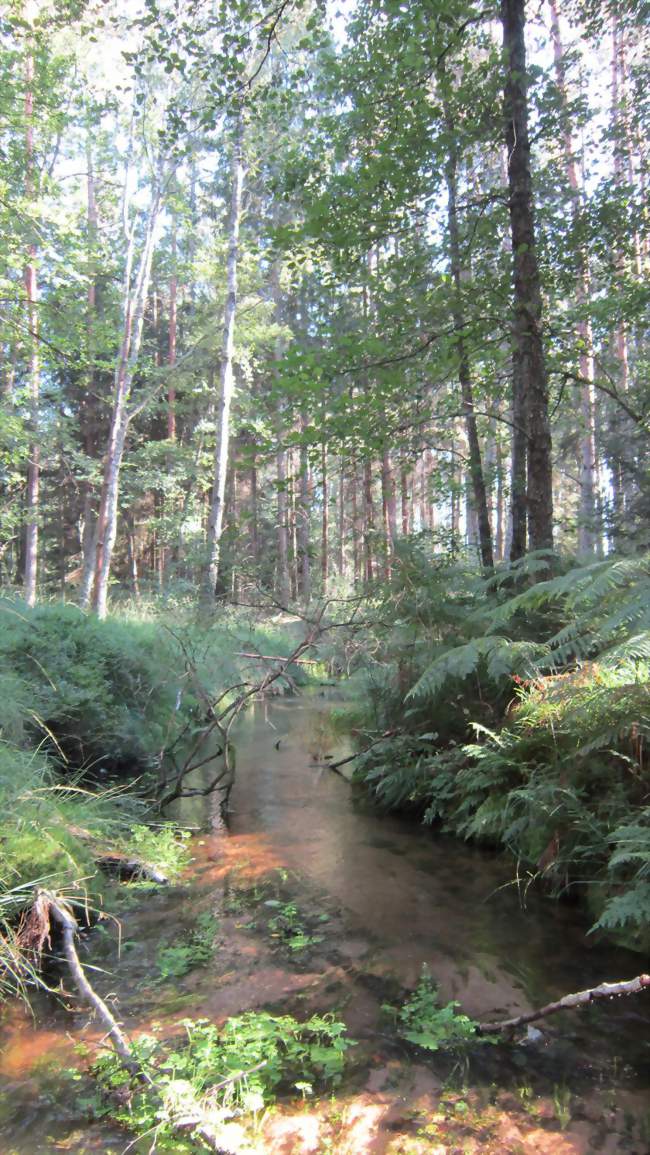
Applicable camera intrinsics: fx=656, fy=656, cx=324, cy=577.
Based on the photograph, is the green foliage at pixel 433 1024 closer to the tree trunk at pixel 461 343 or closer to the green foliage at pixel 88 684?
the green foliage at pixel 88 684

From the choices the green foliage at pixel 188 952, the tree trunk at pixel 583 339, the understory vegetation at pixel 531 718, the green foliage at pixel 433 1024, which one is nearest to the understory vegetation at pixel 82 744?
the green foliage at pixel 188 952

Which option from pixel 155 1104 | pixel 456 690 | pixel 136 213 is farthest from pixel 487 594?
pixel 136 213

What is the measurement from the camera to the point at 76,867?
3916 mm

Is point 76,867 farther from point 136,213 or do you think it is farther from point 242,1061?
point 136,213

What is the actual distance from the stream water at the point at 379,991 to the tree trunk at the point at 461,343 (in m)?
3.65

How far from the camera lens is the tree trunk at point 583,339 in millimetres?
8440

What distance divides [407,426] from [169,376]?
1712cm

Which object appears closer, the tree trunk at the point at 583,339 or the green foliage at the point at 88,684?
the green foliage at the point at 88,684

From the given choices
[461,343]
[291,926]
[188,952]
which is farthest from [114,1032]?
[461,343]

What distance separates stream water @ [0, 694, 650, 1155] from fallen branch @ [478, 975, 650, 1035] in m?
0.11

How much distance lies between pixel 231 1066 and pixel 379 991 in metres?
0.96

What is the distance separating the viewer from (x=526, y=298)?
6465 millimetres

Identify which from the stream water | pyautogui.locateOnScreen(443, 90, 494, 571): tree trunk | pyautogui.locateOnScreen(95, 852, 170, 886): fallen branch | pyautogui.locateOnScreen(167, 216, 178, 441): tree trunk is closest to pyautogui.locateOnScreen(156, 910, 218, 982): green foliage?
the stream water

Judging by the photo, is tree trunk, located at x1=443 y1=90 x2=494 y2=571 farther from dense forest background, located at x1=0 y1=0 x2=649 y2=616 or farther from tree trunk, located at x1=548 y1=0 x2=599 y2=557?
tree trunk, located at x1=548 y1=0 x2=599 y2=557
